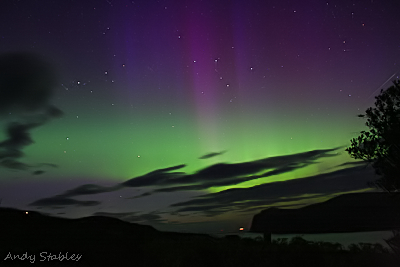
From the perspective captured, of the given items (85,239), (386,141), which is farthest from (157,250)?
(386,141)

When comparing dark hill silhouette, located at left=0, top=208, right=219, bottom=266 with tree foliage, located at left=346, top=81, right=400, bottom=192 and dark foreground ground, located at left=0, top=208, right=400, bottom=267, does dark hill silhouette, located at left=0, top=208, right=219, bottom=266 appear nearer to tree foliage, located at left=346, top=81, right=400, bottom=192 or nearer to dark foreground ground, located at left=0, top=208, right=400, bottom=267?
dark foreground ground, located at left=0, top=208, right=400, bottom=267

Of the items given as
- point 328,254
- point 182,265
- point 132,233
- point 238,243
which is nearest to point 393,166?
point 328,254

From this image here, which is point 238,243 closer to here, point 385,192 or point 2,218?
point 385,192

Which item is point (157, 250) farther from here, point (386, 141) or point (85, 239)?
point (386, 141)

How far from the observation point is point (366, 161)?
1417cm

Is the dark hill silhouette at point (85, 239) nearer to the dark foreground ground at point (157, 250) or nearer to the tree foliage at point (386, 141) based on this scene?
the dark foreground ground at point (157, 250)

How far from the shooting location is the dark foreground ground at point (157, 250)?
11.8m

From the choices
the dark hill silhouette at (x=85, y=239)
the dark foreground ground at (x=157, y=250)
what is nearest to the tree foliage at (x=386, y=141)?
the dark foreground ground at (x=157, y=250)

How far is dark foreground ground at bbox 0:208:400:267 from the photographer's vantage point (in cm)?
1181

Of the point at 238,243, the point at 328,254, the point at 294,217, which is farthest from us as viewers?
the point at 294,217

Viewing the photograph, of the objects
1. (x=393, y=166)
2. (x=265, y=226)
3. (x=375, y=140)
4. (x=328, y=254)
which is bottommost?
(x=328, y=254)

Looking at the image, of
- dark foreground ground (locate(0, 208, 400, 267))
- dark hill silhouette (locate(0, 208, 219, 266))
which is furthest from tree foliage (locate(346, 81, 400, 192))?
dark hill silhouette (locate(0, 208, 219, 266))

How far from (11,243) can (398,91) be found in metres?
18.2

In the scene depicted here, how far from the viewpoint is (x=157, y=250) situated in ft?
43.0
